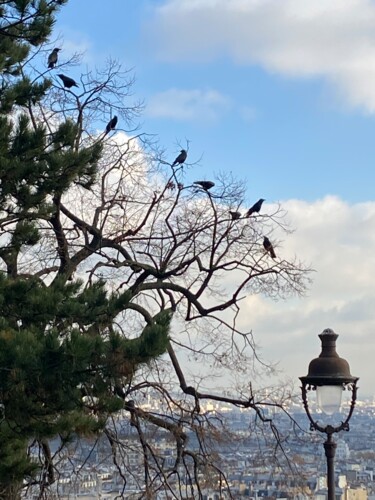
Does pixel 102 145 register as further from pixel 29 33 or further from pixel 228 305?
pixel 228 305

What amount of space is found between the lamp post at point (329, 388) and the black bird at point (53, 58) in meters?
5.22

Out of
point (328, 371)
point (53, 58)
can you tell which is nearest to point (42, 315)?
point (328, 371)

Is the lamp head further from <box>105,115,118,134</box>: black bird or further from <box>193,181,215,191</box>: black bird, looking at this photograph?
<box>105,115,118,134</box>: black bird

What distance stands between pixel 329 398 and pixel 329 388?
6 centimetres

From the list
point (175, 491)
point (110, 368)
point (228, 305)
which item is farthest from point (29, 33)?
point (175, 491)

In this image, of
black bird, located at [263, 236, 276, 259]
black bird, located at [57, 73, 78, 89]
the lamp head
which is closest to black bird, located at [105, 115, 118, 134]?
black bird, located at [57, 73, 78, 89]

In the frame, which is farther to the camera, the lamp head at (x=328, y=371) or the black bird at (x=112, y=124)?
the black bird at (x=112, y=124)

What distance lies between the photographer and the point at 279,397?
801 cm

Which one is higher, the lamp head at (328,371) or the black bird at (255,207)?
the black bird at (255,207)

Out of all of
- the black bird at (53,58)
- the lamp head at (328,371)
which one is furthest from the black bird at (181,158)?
the lamp head at (328,371)

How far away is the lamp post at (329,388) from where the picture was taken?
4.67m

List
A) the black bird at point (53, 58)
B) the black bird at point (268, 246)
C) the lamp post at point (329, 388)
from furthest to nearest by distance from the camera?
the black bird at point (53, 58)
the black bird at point (268, 246)
the lamp post at point (329, 388)

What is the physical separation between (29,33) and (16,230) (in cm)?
196

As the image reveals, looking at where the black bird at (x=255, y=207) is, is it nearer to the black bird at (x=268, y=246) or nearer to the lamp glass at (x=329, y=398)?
the black bird at (x=268, y=246)
